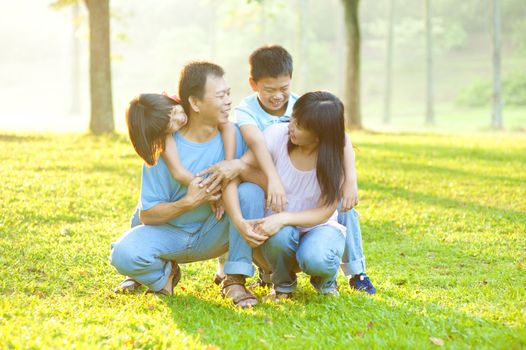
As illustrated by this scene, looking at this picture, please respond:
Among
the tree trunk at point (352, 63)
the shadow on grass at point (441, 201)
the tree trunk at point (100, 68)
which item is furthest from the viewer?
the tree trunk at point (352, 63)

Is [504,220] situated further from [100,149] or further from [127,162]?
[100,149]

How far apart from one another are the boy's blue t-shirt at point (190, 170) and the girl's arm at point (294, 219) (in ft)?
1.66

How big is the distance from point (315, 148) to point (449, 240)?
2.91 metres

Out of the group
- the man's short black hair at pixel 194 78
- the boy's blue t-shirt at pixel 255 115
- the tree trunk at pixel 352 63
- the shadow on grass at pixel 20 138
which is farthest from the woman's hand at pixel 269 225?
the tree trunk at pixel 352 63

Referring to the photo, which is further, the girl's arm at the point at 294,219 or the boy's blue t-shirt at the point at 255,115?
the boy's blue t-shirt at the point at 255,115

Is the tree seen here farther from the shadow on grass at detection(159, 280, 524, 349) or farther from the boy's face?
the shadow on grass at detection(159, 280, 524, 349)

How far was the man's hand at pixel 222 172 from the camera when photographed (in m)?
4.70

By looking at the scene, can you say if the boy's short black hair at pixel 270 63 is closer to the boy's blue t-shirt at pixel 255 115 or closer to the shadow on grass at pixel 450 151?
the boy's blue t-shirt at pixel 255 115

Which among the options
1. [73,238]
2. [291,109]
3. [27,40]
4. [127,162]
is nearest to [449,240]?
[291,109]

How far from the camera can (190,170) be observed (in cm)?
490

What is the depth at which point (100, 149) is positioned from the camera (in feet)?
45.4

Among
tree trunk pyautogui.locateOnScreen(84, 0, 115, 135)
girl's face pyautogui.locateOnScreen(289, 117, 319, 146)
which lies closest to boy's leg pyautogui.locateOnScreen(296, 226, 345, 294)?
girl's face pyautogui.locateOnScreen(289, 117, 319, 146)

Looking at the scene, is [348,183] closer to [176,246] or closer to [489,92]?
[176,246]

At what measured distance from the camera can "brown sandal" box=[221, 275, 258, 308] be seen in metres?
4.72
